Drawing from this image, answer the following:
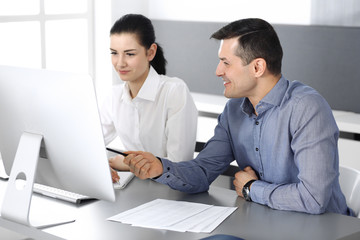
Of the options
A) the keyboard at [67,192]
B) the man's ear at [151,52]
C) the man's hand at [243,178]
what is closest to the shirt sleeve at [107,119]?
the man's ear at [151,52]

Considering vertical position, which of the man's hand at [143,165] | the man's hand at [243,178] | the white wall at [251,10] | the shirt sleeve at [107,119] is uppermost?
the white wall at [251,10]

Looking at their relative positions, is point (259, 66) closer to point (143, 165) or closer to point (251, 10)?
point (143, 165)

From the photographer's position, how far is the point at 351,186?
7.42ft

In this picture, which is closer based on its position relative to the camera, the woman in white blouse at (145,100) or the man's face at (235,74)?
the man's face at (235,74)

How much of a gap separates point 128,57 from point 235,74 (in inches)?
29.8

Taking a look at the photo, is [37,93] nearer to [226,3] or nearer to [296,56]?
[296,56]

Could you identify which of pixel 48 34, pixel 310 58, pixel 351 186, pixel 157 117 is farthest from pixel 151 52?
pixel 48 34

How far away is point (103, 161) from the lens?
171 centimetres

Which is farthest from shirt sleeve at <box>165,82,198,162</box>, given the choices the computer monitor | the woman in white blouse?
the computer monitor

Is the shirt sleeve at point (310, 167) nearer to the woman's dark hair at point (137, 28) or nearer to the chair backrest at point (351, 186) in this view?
the chair backrest at point (351, 186)

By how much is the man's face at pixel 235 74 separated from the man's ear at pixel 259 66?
18 millimetres

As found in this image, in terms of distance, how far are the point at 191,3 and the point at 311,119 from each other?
3271 millimetres

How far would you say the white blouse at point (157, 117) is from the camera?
2732mm

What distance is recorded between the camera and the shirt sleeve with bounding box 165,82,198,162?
269cm
